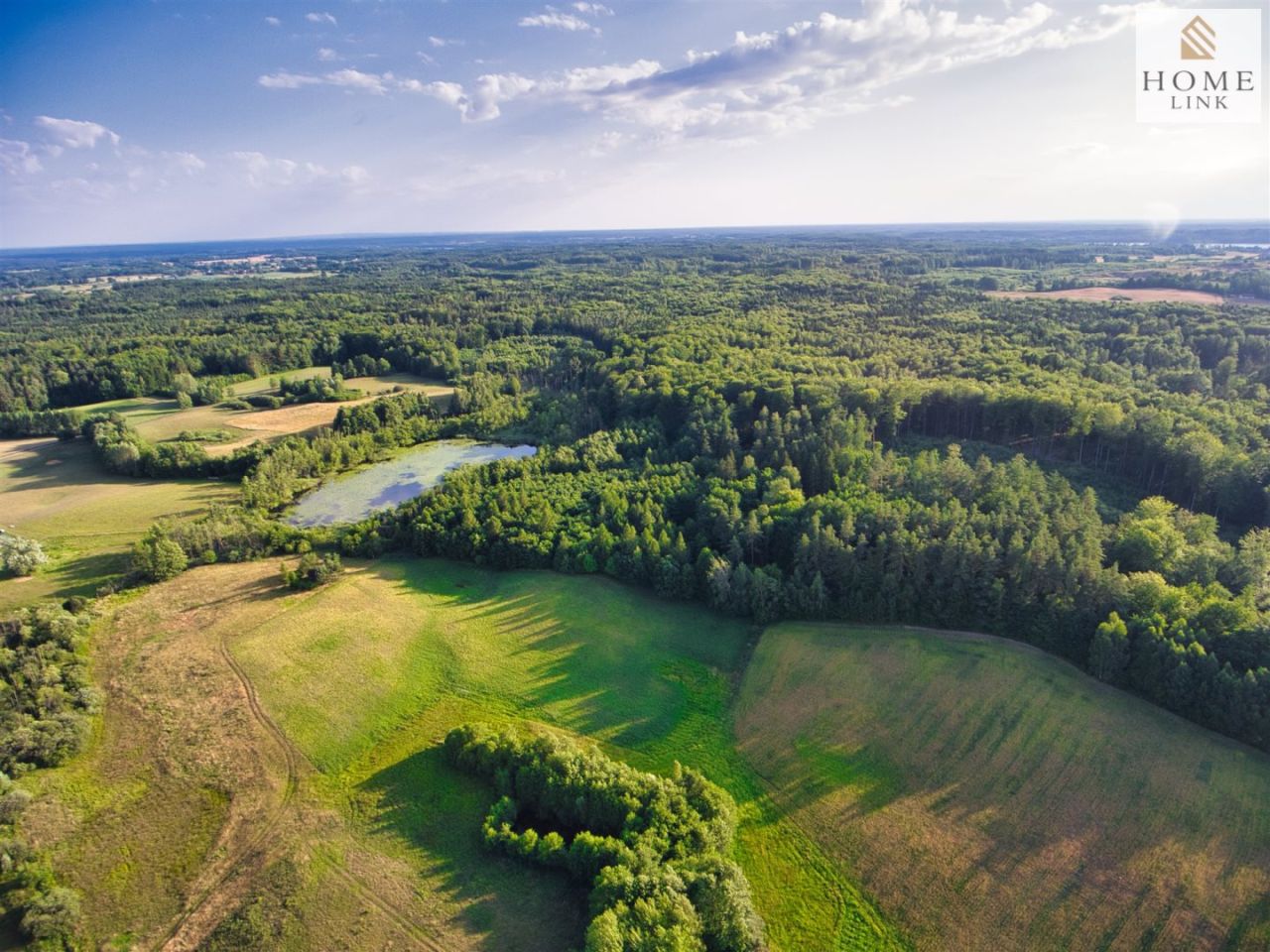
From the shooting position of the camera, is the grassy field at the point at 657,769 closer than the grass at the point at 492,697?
Yes

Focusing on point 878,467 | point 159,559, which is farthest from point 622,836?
point 159,559

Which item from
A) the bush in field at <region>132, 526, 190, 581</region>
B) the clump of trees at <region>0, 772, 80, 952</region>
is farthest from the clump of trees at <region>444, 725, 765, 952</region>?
the bush in field at <region>132, 526, 190, 581</region>

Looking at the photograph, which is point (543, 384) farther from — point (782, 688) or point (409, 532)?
point (782, 688)

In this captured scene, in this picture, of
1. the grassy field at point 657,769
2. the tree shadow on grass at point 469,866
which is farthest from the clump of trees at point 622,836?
the grassy field at point 657,769

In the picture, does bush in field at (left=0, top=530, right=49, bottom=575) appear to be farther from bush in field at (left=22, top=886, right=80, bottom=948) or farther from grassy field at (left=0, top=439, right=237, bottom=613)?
bush in field at (left=22, top=886, right=80, bottom=948)

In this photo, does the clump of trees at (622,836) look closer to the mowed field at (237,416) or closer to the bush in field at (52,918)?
the bush in field at (52,918)

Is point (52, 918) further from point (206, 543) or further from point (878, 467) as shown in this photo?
point (878, 467)

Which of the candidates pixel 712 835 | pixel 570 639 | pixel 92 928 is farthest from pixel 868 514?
pixel 92 928
